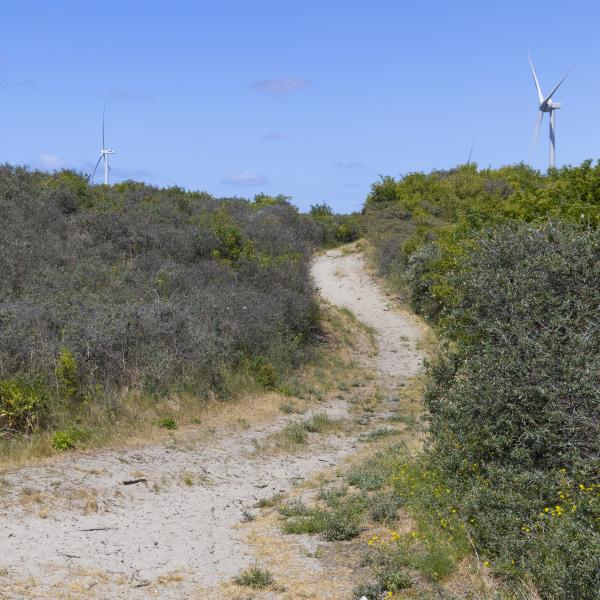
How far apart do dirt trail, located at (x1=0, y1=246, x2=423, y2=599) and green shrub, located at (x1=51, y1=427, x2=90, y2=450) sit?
1.12 feet

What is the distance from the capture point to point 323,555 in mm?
7520

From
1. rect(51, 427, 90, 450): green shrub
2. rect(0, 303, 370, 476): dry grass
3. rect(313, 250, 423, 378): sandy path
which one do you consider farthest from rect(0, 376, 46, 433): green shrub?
rect(313, 250, 423, 378): sandy path

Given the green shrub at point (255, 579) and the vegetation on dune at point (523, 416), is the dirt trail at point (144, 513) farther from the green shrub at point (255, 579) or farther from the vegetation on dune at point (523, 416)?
the vegetation on dune at point (523, 416)

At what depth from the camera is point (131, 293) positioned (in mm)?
15055

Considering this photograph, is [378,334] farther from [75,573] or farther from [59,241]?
[75,573]

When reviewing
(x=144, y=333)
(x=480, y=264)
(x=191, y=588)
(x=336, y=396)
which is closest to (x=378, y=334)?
(x=336, y=396)

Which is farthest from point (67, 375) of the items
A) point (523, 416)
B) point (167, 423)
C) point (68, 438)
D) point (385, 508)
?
point (523, 416)

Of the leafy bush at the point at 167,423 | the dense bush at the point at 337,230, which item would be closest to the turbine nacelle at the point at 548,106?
the dense bush at the point at 337,230

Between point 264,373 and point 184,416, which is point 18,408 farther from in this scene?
point 264,373

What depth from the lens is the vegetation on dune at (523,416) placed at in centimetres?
591

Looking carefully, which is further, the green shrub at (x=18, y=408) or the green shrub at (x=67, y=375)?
the green shrub at (x=67, y=375)

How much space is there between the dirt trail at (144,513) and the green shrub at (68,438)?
342 mm

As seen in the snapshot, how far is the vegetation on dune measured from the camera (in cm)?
591

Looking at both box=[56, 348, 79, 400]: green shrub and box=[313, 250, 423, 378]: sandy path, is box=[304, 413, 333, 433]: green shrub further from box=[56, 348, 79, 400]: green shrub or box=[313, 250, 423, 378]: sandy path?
box=[313, 250, 423, 378]: sandy path
